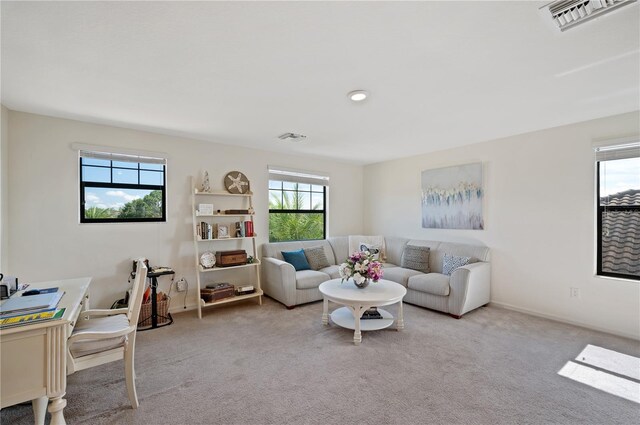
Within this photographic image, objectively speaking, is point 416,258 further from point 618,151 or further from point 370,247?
point 618,151

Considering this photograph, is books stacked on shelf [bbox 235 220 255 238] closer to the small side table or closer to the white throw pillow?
the small side table

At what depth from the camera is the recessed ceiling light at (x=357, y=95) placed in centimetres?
241

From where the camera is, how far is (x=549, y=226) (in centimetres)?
350

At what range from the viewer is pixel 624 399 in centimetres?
198

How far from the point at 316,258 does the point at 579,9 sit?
12.9 feet

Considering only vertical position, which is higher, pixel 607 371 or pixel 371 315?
pixel 371 315

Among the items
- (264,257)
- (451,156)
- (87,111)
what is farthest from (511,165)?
(87,111)

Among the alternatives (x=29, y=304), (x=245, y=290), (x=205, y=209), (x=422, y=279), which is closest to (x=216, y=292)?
(x=245, y=290)

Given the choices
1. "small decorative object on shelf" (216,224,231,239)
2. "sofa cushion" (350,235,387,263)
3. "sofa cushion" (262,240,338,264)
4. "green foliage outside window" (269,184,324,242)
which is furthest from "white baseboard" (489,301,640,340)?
"small decorative object on shelf" (216,224,231,239)

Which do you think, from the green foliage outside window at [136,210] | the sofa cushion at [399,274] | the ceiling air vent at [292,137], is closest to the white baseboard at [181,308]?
the green foliage outside window at [136,210]

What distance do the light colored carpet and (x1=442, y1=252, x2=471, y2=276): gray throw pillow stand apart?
2.55 feet

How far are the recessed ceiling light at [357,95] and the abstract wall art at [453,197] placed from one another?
258 centimetres

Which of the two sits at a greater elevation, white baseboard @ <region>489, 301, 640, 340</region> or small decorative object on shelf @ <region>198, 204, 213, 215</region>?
small decorative object on shelf @ <region>198, 204, 213, 215</region>

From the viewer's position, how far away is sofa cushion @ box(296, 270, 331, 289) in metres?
3.99
